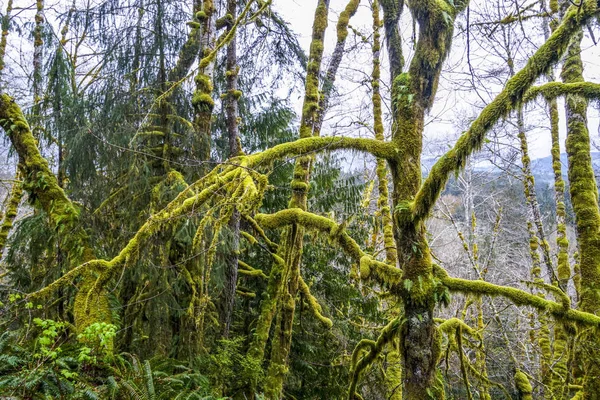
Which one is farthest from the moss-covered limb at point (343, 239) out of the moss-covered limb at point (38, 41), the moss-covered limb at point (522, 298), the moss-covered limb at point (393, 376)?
the moss-covered limb at point (38, 41)

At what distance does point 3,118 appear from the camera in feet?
12.1

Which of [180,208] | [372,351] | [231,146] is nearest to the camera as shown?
[180,208]

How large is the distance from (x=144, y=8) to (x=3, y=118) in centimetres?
228

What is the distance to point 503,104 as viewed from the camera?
2600mm

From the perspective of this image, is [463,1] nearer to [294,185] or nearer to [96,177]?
[294,185]

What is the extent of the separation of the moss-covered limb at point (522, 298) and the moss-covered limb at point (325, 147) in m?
1.12

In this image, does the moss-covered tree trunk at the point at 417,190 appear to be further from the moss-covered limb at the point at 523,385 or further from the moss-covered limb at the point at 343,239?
the moss-covered limb at the point at 523,385

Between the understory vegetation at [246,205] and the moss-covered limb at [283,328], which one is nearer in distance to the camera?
the understory vegetation at [246,205]

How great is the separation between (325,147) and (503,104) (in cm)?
130

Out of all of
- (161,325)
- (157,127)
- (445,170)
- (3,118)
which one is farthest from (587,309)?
(3,118)

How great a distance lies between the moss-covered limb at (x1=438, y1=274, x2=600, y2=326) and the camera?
2.93 metres

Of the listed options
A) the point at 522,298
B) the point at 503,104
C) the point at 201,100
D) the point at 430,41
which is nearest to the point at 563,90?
the point at 503,104

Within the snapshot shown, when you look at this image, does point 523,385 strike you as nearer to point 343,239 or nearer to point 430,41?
point 343,239

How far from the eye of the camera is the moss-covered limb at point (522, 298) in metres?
2.93
